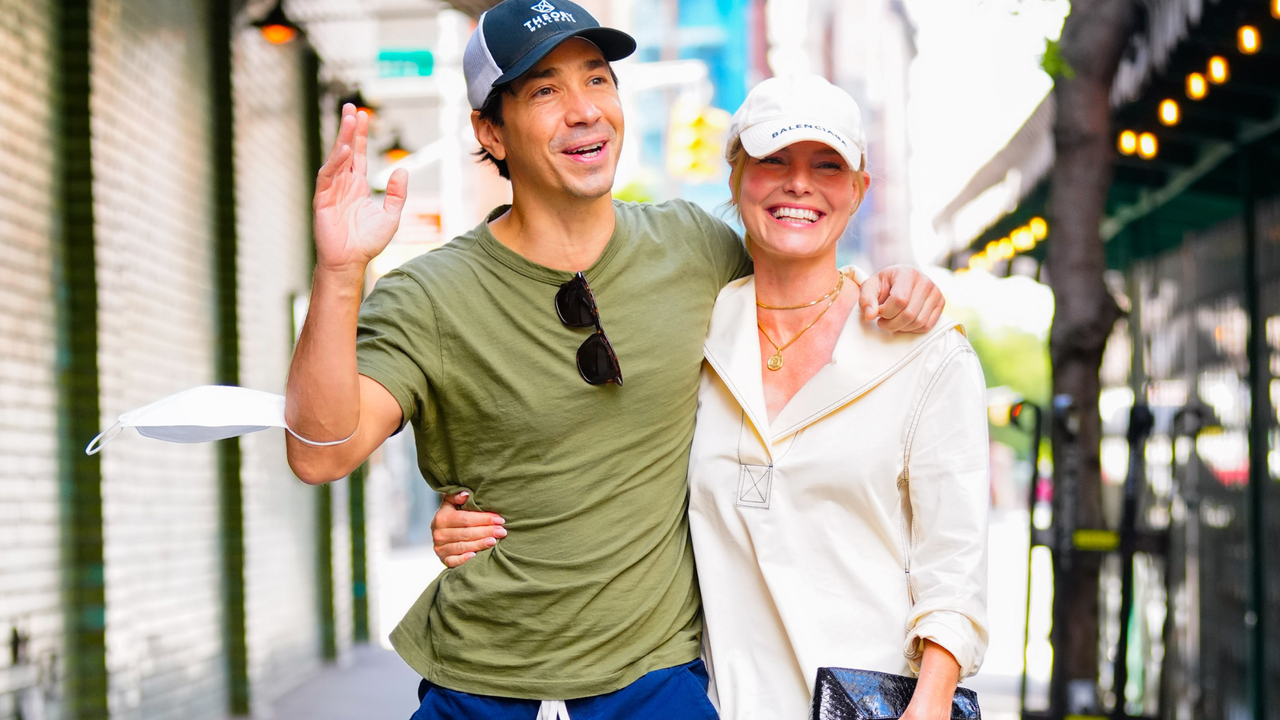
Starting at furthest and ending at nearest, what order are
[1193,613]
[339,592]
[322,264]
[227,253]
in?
[339,592], [227,253], [1193,613], [322,264]

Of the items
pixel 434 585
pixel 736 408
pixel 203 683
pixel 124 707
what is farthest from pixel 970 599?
pixel 203 683

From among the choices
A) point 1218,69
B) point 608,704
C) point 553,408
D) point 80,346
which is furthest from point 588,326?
point 80,346

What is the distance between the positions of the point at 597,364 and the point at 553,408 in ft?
0.42

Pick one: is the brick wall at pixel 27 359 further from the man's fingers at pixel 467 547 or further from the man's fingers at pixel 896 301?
the man's fingers at pixel 896 301

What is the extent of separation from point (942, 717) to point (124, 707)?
533cm

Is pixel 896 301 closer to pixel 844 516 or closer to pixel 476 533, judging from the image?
pixel 844 516

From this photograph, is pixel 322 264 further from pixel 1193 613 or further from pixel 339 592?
pixel 339 592

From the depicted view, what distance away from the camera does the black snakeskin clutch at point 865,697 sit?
8.05 feet

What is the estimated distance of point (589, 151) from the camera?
2.72 meters

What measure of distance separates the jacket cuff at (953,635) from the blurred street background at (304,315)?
2.59ft

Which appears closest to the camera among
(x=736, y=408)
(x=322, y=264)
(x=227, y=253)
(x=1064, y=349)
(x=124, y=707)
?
(x=322, y=264)

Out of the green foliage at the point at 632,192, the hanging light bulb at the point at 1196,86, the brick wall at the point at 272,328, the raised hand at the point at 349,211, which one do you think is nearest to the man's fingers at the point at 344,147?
the raised hand at the point at 349,211

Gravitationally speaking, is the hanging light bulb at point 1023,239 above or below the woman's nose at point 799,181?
above

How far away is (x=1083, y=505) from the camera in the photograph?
534 centimetres
